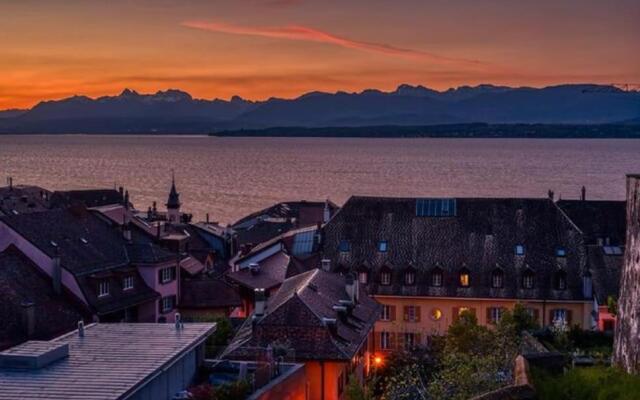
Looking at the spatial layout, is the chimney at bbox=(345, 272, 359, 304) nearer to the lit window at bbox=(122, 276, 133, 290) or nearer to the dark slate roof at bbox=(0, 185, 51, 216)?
the lit window at bbox=(122, 276, 133, 290)

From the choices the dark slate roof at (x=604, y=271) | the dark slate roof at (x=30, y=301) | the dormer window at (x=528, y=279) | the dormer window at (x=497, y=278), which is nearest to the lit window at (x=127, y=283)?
the dark slate roof at (x=30, y=301)

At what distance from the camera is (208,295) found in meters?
55.4

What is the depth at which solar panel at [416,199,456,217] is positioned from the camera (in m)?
63.2

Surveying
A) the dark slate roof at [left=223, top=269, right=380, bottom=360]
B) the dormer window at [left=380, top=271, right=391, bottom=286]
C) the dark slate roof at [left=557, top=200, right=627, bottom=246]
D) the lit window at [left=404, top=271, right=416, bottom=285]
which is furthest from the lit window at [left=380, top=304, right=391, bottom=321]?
the dark slate roof at [left=557, top=200, right=627, bottom=246]

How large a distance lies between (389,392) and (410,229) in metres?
29.1

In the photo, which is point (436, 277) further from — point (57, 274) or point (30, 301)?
point (30, 301)

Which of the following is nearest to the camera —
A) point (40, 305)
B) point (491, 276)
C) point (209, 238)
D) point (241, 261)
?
point (40, 305)

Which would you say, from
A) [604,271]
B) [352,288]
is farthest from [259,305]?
[604,271]

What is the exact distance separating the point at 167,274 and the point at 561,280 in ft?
77.9

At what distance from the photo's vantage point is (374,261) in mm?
59875

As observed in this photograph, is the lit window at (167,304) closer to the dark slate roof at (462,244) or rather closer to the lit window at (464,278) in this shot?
the dark slate roof at (462,244)

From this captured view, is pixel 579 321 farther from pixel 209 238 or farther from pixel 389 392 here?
pixel 209 238

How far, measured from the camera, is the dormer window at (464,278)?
190 feet

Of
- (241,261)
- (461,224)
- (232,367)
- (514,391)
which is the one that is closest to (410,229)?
(461,224)
